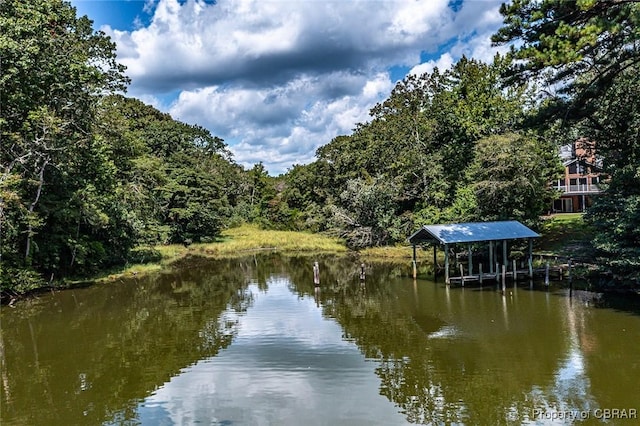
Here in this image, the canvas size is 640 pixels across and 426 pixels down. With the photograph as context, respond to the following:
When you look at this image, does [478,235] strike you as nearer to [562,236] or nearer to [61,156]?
[562,236]

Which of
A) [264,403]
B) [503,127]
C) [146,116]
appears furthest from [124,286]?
[146,116]

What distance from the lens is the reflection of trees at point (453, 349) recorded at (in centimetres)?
937

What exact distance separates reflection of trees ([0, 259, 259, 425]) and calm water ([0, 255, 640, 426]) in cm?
6

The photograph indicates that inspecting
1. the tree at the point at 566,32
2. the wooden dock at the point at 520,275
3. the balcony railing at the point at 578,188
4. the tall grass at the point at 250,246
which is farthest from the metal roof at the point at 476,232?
the balcony railing at the point at 578,188

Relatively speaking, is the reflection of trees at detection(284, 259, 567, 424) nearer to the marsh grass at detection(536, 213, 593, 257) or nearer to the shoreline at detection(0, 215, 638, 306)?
the shoreline at detection(0, 215, 638, 306)

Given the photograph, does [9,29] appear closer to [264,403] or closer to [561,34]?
[264,403]

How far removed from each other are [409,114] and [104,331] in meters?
34.2

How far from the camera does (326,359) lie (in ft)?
41.4

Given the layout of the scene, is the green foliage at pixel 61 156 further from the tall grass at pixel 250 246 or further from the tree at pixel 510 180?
the tree at pixel 510 180

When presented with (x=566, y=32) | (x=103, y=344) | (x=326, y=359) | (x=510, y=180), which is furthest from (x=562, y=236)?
(x=103, y=344)

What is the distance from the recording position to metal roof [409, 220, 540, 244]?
2173cm

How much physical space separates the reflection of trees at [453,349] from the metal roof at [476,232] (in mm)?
2506

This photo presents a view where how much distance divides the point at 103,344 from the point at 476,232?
1690 centimetres

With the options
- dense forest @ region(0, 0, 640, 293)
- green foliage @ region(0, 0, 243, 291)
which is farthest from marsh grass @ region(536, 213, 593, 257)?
green foliage @ region(0, 0, 243, 291)
